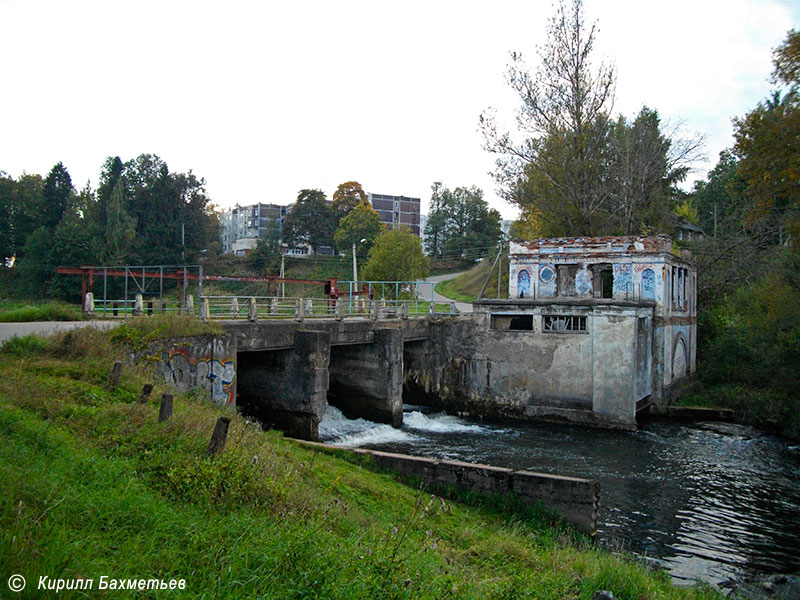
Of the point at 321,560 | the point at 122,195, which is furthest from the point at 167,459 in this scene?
the point at 122,195

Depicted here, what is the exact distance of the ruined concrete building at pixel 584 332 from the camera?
90.6 ft

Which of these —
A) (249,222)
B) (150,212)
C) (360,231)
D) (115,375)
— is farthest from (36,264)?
(115,375)

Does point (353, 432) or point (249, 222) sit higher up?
point (249, 222)

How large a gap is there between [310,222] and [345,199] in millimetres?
6391

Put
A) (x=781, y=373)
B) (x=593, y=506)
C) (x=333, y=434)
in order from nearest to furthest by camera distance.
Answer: (x=593, y=506)
(x=333, y=434)
(x=781, y=373)

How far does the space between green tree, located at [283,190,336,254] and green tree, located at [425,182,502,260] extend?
1751 cm

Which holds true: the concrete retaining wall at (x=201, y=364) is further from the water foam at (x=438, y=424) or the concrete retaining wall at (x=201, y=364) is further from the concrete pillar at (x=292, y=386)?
the water foam at (x=438, y=424)

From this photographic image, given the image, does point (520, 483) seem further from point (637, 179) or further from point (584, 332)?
point (637, 179)

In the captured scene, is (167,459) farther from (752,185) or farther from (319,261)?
(319,261)

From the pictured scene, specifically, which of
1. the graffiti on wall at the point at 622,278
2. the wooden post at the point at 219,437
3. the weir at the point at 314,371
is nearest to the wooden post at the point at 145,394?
the wooden post at the point at 219,437

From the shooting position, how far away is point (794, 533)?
15.5m

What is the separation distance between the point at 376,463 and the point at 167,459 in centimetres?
749

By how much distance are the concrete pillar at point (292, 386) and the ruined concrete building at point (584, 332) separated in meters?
11.2

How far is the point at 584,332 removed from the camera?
93.2 ft
